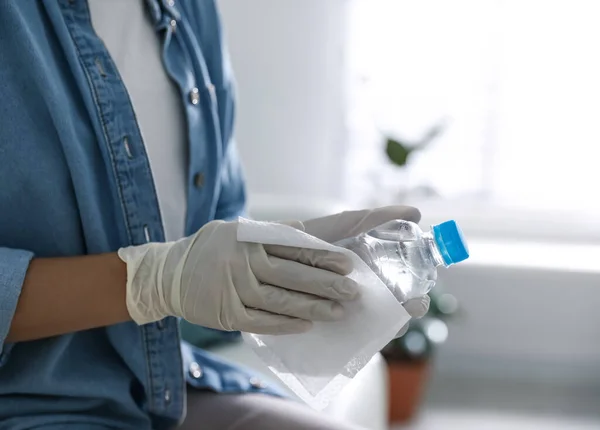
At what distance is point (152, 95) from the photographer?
97 centimetres

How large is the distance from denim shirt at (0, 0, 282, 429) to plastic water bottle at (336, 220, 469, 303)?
271 mm

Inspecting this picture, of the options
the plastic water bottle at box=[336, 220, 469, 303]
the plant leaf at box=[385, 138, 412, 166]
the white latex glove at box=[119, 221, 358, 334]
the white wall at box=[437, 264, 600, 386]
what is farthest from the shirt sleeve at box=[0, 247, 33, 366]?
the white wall at box=[437, 264, 600, 386]

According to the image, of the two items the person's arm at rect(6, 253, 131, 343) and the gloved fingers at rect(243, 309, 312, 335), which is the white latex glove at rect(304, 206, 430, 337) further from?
the person's arm at rect(6, 253, 131, 343)

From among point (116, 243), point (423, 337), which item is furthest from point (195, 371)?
point (423, 337)

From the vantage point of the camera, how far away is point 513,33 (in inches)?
99.7

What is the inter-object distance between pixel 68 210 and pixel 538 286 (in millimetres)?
1888

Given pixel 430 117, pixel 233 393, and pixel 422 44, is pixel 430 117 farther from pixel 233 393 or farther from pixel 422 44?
pixel 233 393

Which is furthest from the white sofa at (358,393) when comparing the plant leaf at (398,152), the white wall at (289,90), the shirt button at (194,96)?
the white wall at (289,90)

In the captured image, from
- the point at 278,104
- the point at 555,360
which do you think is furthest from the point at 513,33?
the point at 555,360

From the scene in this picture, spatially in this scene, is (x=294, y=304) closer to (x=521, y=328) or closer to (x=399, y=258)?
(x=399, y=258)

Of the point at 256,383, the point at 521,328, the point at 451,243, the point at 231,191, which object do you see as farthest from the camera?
the point at 521,328

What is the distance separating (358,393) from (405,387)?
0.82m

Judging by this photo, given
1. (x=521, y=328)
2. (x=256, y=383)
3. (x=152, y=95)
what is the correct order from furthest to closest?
(x=521, y=328) < (x=256, y=383) < (x=152, y=95)

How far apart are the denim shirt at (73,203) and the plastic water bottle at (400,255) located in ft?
0.89
